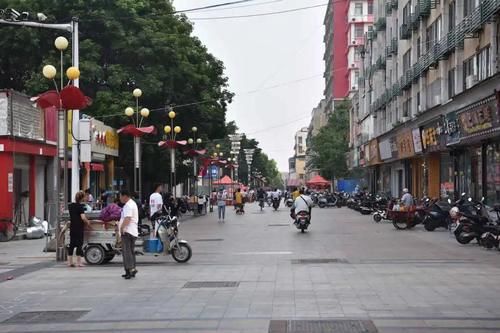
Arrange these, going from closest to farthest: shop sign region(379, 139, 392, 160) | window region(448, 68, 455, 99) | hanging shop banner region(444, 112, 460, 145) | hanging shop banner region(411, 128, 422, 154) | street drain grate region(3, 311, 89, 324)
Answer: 1. street drain grate region(3, 311, 89, 324)
2. hanging shop banner region(444, 112, 460, 145)
3. window region(448, 68, 455, 99)
4. hanging shop banner region(411, 128, 422, 154)
5. shop sign region(379, 139, 392, 160)

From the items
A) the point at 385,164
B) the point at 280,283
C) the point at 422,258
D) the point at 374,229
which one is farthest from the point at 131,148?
the point at 280,283

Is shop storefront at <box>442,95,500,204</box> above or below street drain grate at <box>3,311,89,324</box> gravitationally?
above

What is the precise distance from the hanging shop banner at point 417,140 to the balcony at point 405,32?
6209 millimetres

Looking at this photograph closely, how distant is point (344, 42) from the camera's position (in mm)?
105688

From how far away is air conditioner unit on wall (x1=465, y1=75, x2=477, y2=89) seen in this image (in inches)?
1141

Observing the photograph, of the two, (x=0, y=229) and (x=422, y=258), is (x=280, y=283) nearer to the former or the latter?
(x=422, y=258)

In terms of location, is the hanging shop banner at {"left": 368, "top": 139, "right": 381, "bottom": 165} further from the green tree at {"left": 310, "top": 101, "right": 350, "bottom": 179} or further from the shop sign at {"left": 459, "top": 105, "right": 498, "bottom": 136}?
the shop sign at {"left": 459, "top": 105, "right": 498, "bottom": 136}

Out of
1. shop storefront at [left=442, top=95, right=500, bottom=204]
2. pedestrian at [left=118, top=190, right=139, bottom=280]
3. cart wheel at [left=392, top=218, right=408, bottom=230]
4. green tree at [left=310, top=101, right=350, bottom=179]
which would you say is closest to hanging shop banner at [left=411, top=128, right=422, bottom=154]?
shop storefront at [left=442, top=95, right=500, bottom=204]

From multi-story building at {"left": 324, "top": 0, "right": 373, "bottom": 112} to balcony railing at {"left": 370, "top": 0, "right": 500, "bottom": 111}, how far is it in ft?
143

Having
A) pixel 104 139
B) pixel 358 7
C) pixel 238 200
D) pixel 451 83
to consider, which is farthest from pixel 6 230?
pixel 358 7

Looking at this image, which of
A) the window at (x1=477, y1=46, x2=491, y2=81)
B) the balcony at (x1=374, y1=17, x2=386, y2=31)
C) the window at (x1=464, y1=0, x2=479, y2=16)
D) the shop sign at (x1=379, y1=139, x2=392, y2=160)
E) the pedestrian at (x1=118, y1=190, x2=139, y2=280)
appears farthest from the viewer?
the balcony at (x1=374, y1=17, x2=386, y2=31)

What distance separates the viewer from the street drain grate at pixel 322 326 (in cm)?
879

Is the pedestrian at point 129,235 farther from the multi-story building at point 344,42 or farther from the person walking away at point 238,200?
the multi-story building at point 344,42

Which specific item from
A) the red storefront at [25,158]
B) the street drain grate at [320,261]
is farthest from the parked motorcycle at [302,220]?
the street drain grate at [320,261]
